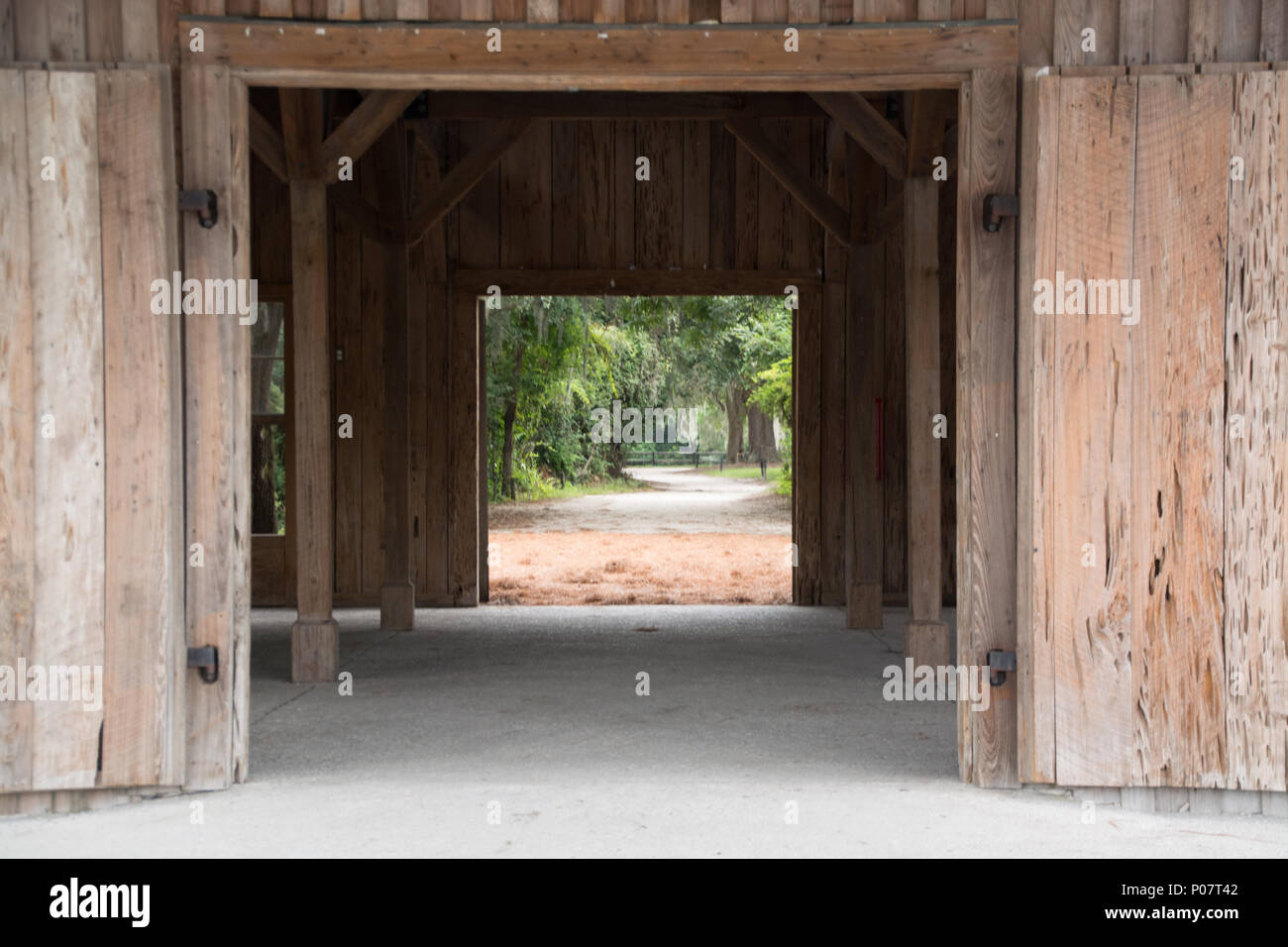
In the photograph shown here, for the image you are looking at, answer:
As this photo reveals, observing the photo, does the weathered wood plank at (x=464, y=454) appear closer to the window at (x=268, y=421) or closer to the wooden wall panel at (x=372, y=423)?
the wooden wall panel at (x=372, y=423)

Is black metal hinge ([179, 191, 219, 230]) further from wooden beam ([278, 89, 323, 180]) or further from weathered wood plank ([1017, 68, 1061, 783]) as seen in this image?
weathered wood plank ([1017, 68, 1061, 783])

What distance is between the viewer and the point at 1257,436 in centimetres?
421

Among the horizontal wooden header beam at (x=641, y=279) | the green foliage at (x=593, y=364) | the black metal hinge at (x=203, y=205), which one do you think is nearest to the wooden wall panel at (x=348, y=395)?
the horizontal wooden header beam at (x=641, y=279)

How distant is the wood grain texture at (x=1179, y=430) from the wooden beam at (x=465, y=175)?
5490 mm

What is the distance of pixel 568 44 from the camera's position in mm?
4406

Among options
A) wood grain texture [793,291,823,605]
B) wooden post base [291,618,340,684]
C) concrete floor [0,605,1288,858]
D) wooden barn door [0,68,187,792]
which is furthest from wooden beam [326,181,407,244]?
wooden barn door [0,68,187,792]

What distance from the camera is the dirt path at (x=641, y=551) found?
1130 centimetres

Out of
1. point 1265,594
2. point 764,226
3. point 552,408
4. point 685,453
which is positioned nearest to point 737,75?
point 1265,594

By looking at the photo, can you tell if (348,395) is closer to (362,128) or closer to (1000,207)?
(362,128)

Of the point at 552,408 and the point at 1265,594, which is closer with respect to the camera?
the point at 1265,594

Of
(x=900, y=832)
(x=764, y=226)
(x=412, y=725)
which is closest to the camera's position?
(x=900, y=832)

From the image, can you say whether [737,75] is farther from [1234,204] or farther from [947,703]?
[947,703]

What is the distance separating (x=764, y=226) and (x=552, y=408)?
1547 centimetres

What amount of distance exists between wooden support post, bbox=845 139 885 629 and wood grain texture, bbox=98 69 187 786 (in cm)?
567
